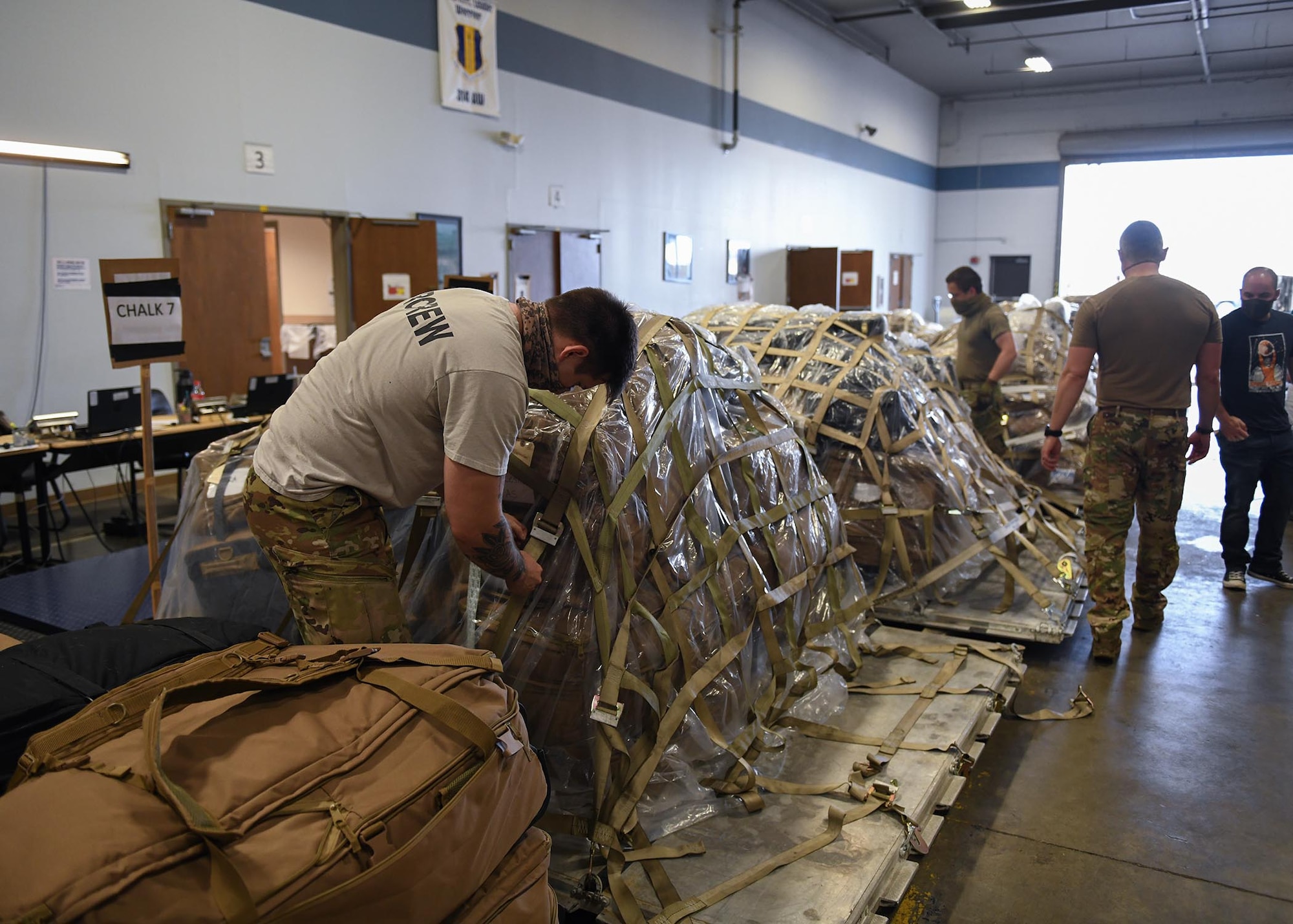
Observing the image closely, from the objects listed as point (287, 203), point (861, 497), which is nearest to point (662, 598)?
point (861, 497)

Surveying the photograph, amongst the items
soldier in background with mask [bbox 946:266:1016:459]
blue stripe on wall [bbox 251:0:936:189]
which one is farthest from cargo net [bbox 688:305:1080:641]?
blue stripe on wall [bbox 251:0:936:189]

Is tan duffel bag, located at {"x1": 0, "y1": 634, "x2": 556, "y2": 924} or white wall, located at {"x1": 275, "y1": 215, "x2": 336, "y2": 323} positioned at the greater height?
white wall, located at {"x1": 275, "y1": 215, "x2": 336, "y2": 323}

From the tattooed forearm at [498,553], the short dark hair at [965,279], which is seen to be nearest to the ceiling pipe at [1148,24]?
the short dark hair at [965,279]

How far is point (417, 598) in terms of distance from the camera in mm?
2842

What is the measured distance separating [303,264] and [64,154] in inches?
271

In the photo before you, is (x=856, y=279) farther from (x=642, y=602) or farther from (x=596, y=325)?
(x=596, y=325)

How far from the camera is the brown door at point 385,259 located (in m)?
8.84

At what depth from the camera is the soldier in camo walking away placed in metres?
4.47

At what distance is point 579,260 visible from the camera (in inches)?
441

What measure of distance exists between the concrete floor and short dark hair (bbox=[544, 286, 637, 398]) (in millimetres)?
1904

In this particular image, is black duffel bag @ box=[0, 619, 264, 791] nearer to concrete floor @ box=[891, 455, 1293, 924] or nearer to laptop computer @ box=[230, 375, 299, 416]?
concrete floor @ box=[891, 455, 1293, 924]

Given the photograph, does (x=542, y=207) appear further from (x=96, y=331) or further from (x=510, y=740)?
(x=510, y=740)

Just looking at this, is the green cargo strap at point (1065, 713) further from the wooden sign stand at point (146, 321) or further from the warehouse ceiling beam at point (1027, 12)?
the warehouse ceiling beam at point (1027, 12)

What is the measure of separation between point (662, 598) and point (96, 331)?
6.16 m
